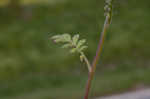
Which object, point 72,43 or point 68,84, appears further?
point 68,84

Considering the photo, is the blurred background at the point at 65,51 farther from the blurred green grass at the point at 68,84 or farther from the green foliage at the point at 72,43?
the green foliage at the point at 72,43

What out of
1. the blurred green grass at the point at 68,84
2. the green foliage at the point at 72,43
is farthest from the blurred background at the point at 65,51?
the green foliage at the point at 72,43

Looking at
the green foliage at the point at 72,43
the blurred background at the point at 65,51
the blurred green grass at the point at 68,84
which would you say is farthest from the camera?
the blurred background at the point at 65,51

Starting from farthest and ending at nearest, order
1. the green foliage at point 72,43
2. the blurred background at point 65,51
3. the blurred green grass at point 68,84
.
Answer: the blurred background at point 65,51
the blurred green grass at point 68,84
the green foliage at point 72,43

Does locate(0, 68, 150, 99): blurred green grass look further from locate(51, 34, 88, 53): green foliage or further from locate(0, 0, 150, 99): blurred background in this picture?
locate(51, 34, 88, 53): green foliage

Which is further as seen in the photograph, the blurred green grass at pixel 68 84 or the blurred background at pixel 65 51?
the blurred background at pixel 65 51

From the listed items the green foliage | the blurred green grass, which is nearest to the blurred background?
the blurred green grass

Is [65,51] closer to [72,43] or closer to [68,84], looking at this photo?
[68,84]

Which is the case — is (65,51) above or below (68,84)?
above

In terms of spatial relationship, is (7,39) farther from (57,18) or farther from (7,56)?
(57,18)

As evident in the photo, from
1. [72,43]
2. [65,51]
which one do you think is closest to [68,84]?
[65,51]
